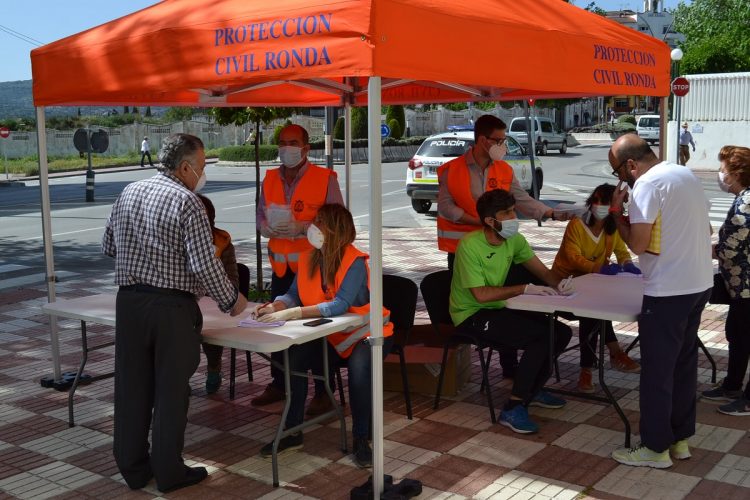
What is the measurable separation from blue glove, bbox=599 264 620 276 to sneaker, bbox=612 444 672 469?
1642 mm

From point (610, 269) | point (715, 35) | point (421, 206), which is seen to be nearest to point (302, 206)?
point (610, 269)

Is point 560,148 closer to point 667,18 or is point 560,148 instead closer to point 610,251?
point 610,251

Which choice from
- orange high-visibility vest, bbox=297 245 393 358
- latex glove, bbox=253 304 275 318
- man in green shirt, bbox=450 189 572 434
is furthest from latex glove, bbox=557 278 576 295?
latex glove, bbox=253 304 275 318

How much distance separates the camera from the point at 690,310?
439cm

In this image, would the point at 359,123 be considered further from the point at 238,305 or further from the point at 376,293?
the point at 376,293

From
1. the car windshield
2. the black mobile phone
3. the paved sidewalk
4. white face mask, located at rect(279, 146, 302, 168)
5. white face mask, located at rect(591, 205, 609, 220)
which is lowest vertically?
the paved sidewalk

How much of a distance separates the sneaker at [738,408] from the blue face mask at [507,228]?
1803mm

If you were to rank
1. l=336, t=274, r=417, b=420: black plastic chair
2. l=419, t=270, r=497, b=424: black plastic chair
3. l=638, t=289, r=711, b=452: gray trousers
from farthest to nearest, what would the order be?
l=419, t=270, r=497, b=424: black plastic chair → l=336, t=274, r=417, b=420: black plastic chair → l=638, t=289, r=711, b=452: gray trousers

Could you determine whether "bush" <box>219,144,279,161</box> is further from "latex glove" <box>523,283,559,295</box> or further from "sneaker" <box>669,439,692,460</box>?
"sneaker" <box>669,439,692,460</box>

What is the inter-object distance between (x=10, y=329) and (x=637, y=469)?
6224 millimetres

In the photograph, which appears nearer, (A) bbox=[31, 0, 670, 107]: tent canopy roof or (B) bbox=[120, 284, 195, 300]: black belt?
(A) bbox=[31, 0, 670, 107]: tent canopy roof

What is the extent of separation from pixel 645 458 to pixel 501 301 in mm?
1267

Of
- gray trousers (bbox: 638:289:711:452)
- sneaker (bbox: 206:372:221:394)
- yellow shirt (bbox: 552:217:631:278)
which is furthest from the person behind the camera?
sneaker (bbox: 206:372:221:394)

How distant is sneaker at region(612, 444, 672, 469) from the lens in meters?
4.56
